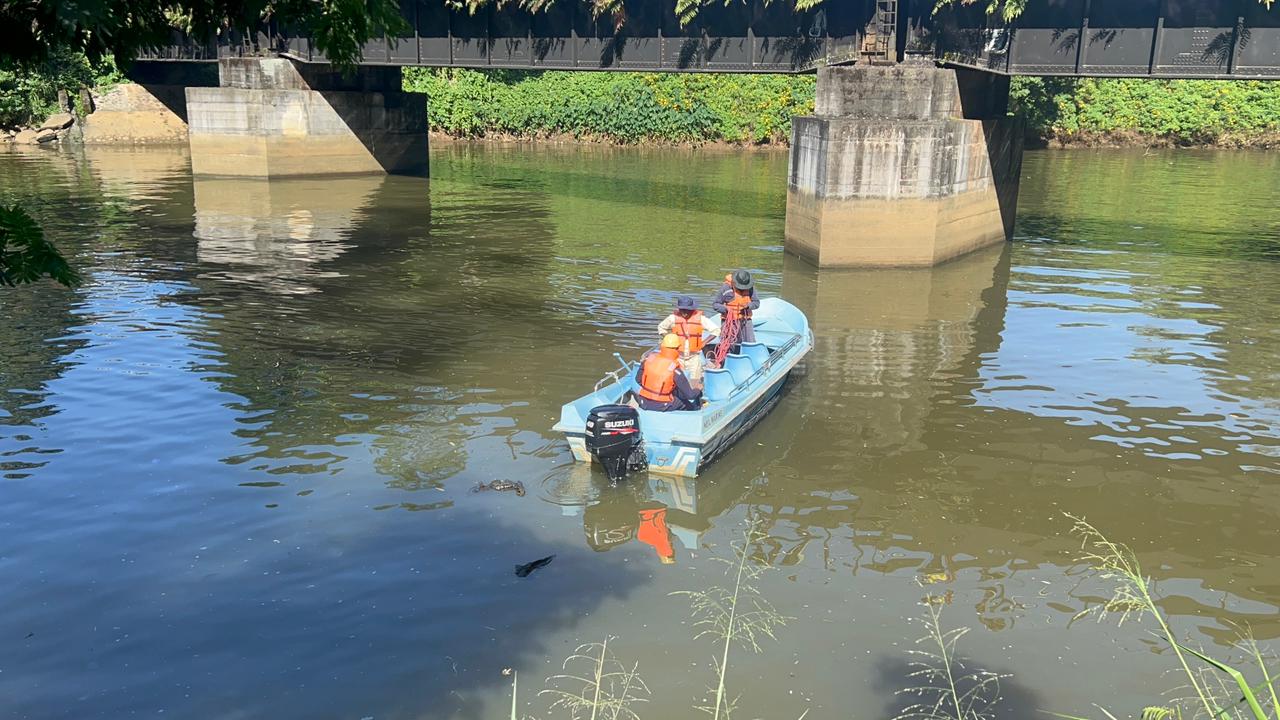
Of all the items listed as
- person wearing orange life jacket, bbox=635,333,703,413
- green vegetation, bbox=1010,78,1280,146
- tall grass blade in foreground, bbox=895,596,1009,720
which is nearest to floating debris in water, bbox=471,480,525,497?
person wearing orange life jacket, bbox=635,333,703,413

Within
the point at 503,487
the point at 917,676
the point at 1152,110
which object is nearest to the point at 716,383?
the point at 503,487

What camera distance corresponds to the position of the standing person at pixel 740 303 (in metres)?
15.7

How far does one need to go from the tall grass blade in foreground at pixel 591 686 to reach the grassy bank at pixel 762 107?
172 ft

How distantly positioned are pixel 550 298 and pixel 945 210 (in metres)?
10.4

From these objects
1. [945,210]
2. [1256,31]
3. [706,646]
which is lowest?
[706,646]

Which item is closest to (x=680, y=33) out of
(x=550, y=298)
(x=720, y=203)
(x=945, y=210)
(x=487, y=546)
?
(x=720, y=203)

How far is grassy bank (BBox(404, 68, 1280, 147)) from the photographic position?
5872 cm

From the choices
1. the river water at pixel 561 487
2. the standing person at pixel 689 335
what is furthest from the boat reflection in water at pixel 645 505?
the standing person at pixel 689 335

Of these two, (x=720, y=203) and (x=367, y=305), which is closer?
(x=367, y=305)

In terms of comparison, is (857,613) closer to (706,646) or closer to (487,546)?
(706,646)

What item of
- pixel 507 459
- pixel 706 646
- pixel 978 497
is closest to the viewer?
pixel 706 646

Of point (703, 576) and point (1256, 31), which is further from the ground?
point (1256, 31)

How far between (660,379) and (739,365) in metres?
2.32

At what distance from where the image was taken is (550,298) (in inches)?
869
